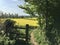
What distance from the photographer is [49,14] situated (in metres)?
15.6

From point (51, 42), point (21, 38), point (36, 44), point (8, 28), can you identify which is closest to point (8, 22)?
point (8, 28)

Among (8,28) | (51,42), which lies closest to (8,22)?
(8,28)

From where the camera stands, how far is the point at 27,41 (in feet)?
46.8

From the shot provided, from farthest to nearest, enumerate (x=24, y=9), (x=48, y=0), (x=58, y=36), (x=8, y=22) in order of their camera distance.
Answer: (x=24, y=9) < (x=8, y=22) < (x=48, y=0) < (x=58, y=36)

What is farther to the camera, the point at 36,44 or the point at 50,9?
the point at 50,9

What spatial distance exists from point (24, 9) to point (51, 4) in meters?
3.15

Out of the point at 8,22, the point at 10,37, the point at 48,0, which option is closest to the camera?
the point at 10,37

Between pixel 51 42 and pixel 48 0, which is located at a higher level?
pixel 48 0

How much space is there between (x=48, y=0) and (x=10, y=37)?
319 cm

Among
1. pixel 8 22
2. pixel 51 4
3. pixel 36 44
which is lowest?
pixel 36 44

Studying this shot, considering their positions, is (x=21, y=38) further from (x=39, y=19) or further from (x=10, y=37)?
(x=39, y=19)

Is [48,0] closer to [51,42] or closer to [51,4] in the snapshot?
[51,4]

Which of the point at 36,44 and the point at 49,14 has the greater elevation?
the point at 49,14

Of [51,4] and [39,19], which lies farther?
[39,19]
